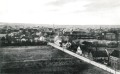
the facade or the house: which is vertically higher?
the facade

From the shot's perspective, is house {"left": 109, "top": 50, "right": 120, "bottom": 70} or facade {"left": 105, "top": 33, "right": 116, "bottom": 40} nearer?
house {"left": 109, "top": 50, "right": 120, "bottom": 70}

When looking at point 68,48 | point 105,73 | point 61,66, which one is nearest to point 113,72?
point 105,73

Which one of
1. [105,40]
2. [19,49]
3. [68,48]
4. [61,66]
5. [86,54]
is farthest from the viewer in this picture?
[105,40]

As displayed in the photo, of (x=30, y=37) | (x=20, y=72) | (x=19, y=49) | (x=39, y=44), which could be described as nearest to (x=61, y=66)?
(x=20, y=72)

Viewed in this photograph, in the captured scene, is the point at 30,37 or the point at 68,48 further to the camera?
the point at 30,37

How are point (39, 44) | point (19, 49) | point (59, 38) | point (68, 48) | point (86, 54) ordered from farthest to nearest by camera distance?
point (59, 38) < point (39, 44) < point (68, 48) < point (19, 49) < point (86, 54)

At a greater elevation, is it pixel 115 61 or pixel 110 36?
pixel 110 36

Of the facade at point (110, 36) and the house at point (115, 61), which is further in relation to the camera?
the facade at point (110, 36)

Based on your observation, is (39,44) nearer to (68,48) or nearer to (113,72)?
(68,48)

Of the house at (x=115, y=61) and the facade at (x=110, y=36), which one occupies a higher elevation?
the facade at (x=110, y=36)

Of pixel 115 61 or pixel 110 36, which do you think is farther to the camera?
pixel 110 36
